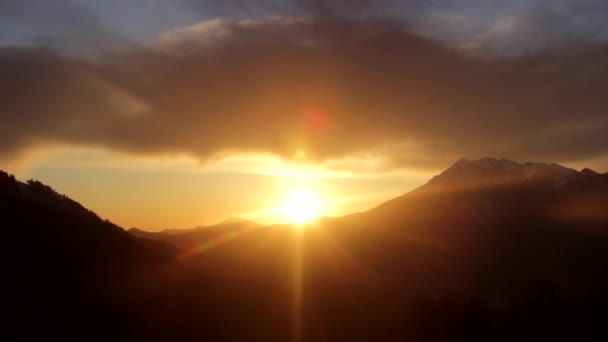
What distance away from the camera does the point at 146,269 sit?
53531mm

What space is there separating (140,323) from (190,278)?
47.3 feet

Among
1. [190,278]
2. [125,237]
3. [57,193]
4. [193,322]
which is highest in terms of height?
[57,193]

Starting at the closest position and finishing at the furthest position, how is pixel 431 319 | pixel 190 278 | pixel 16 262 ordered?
pixel 16 262 → pixel 190 278 → pixel 431 319

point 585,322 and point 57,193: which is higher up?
point 57,193

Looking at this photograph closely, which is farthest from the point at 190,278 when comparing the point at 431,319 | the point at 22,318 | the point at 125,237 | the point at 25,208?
the point at 431,319

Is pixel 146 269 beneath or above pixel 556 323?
above

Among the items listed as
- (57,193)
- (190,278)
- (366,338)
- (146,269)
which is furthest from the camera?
(57,193)

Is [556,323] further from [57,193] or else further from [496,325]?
[57,193]

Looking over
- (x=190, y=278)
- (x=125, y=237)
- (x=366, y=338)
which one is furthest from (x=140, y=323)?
(x=366, y=338)

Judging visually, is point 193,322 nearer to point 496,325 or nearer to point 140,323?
point 140,323

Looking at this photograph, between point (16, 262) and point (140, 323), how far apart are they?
11067 millimetres

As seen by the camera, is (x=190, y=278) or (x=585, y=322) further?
(x=585, y=322)

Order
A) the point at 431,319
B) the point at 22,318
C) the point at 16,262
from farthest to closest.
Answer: the point at 431,319
the point at 16,262
the point at 22,318

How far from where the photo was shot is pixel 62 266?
43844 millimetres
